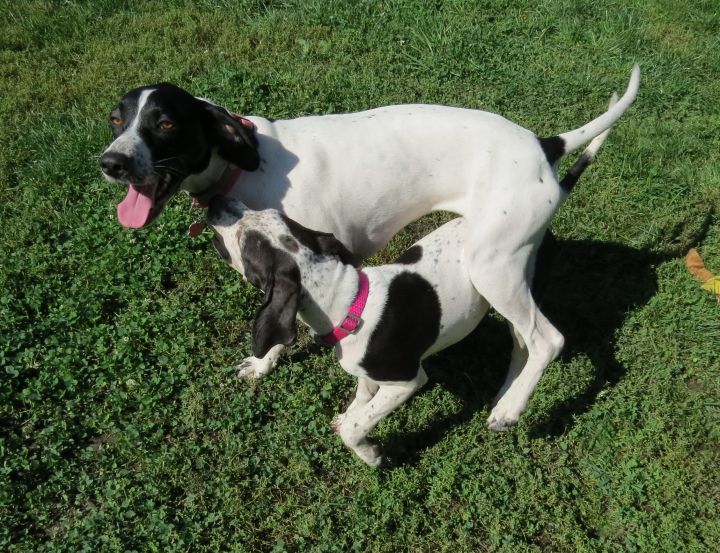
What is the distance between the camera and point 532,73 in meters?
6.93

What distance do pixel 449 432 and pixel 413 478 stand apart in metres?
0.40

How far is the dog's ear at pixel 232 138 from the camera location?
3.86 meters

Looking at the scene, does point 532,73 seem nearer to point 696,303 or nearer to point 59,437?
point 696,303

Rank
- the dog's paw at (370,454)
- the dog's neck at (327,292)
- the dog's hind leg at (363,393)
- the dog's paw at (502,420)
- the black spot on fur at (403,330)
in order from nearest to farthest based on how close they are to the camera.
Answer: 1. the dog's neck at (327,292)
2. the black spot on fur at (403,330)
3. the dog's paw at (370,454)
4. the dog's hind leg at (363,393)
5. the dog's paw at (502,420)

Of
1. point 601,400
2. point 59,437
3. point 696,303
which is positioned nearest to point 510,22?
point 696,303

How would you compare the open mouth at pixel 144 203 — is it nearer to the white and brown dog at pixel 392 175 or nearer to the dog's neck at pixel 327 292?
the white and brown dog at pixel 392 175

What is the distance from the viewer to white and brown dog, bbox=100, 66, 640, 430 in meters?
3.80

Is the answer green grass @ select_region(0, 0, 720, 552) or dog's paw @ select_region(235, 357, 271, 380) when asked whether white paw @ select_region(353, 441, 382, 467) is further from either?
dog's paw @ select_region(235, 357, 271, 380)

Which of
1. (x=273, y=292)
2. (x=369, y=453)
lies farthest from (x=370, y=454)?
(x=273, y=292)

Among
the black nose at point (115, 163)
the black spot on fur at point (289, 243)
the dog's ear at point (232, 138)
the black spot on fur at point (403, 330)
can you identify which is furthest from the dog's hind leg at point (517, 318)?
the black nose at point (115, 163)

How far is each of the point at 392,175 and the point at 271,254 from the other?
3.39 feet

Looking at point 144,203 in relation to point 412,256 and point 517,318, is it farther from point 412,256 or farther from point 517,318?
point 517,318

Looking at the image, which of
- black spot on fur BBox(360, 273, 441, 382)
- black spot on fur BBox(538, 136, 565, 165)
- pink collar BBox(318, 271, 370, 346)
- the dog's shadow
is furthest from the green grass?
black spot on fur BBox(538, 136, 565, 165)

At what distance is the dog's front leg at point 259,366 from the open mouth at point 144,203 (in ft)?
3.79
